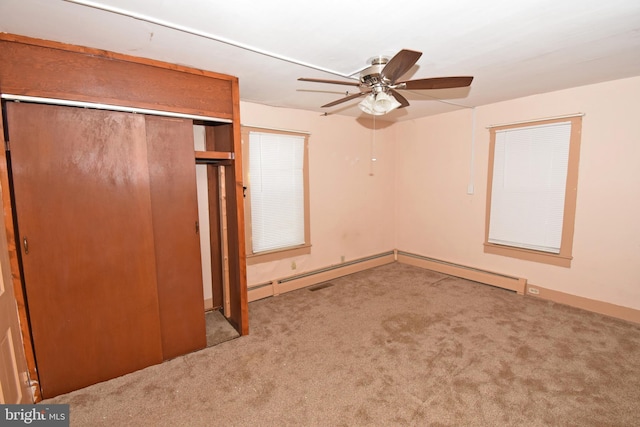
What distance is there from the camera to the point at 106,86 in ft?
7.14

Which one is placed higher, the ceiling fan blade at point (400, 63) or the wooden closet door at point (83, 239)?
the ceiling fan blade at point (400, 63)

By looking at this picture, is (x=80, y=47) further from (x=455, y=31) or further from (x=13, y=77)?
(x=455, y=31)

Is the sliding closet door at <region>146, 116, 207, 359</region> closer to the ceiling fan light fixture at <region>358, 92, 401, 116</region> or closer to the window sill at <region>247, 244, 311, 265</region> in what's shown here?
the window sill at <region>247, 244, 311, 265</region>

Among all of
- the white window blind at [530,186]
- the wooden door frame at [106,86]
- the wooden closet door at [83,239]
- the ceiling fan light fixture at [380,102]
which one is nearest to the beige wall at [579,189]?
the white window blind at [530,186]

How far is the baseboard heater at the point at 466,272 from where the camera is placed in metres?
3.95

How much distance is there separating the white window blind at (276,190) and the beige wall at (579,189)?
2.08 meters

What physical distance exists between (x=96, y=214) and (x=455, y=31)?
109 inches

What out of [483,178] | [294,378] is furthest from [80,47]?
[483,178]

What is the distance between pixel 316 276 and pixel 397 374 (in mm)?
2188

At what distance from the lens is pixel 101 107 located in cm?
217

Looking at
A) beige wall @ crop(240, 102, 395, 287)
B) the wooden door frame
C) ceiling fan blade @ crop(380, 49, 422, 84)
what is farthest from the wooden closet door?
ceiling fan blade @ crop(380, 49, 422, 84)

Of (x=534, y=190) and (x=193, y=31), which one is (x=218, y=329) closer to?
(x=193, y=31)

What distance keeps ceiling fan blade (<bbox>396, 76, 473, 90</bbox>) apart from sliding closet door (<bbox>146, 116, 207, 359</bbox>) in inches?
68.6

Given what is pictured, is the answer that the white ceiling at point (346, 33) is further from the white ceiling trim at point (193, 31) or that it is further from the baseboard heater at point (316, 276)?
the baseboard heater at point (316, 276)
